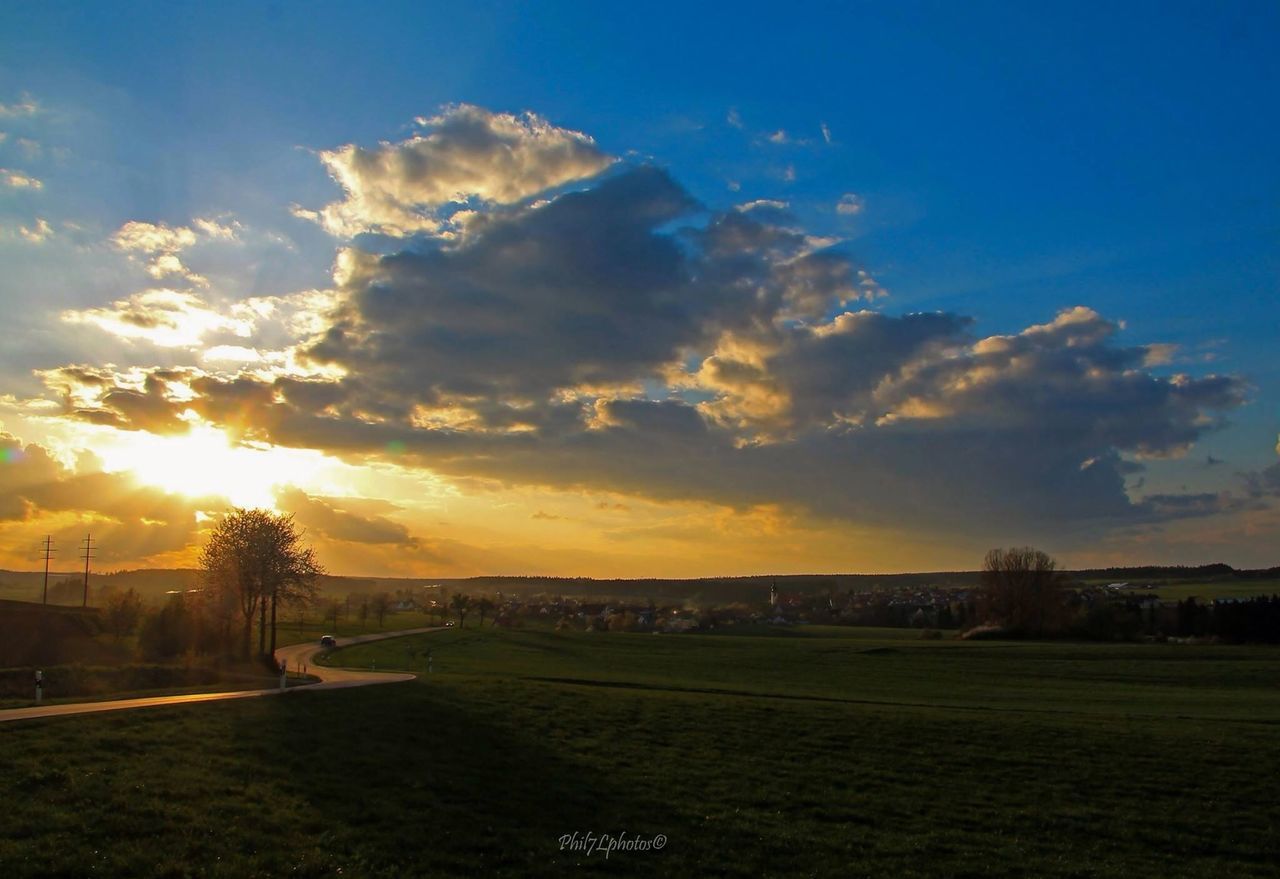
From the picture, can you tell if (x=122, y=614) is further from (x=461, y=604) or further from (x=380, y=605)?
(x=461, y=604)

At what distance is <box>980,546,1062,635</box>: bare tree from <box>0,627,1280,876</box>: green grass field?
87.4 metres

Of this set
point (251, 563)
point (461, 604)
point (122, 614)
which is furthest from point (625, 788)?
point (461, 604)

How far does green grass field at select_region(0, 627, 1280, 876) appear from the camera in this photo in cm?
1491

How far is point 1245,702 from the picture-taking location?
48.5m

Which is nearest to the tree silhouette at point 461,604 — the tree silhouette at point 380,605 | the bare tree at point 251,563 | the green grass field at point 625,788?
the tree silhouette at point 380,605

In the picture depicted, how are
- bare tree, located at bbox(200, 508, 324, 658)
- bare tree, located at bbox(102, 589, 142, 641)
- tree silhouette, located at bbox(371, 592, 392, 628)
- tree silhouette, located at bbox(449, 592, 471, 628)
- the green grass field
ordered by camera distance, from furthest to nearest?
tree silhouette, located at bbox(449, 592, 471, 628), tree silhouette, located at bbox(371, 592, 392, 628), bare tree, located at bbox(102, 589, 142, 641), bare tree, located at bbox(200, 508, 324, 658), the green grass field

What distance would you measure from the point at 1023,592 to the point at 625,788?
12110 centimetres

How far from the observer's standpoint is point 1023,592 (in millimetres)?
127438

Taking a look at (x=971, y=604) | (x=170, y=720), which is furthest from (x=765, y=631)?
(x=170, y=720)

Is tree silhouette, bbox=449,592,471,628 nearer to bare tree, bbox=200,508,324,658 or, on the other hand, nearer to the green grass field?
bare tree, bbox=200,508,324,658

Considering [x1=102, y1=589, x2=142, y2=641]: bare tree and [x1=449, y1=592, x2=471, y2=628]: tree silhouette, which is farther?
[x1=449, y1=592, x2=471, y2=628]: tree silhouette

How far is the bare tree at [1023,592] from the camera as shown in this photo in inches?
4781

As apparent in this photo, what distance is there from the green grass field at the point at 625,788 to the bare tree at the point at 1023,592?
87438 mm

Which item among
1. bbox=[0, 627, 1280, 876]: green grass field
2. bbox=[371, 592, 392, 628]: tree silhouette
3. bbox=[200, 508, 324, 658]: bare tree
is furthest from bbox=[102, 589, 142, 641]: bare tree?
bbox=[371, 592, 392, 628]: tree silhouette
